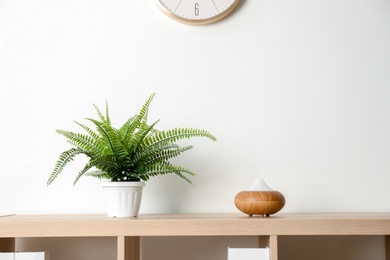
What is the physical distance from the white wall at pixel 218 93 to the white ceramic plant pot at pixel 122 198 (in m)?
0.31

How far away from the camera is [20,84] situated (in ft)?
7.95

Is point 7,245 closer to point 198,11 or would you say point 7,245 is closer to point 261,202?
point 261,202

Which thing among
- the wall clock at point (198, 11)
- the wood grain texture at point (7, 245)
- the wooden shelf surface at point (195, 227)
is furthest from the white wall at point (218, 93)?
the wooden shelf surface at point (195, 227)

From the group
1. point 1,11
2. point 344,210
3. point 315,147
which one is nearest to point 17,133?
point 1,11

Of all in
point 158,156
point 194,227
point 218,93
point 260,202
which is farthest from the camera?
point 218,93

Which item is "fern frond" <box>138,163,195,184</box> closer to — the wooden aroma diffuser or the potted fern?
the potted fern

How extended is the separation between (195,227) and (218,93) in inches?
28.0

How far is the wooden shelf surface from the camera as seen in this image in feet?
6.17

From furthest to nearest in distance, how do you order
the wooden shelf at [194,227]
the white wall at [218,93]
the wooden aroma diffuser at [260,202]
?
the white wall at [218,93] → the wooden aroma diffuser at [260,202] → the wooden shelf at [194,227]

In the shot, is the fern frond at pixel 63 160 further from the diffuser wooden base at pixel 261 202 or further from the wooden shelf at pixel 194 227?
the diffuser wooden base at pixel 261 202

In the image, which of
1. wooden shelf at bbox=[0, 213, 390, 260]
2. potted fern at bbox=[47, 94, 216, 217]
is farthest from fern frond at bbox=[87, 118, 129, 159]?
wooden shelf at bbox=[0, 213, 390, 260]

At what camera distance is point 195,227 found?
189 centimetres

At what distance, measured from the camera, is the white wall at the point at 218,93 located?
237 cm

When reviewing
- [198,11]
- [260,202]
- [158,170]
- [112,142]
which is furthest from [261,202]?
[198,11]
